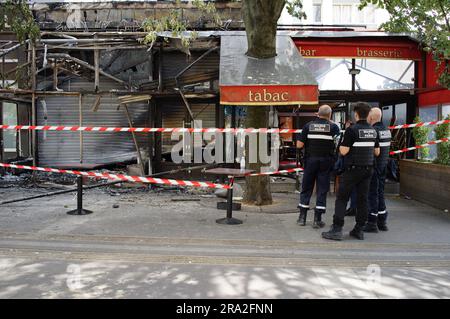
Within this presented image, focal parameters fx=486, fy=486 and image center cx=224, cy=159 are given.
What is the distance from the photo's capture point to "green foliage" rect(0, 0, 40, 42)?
850 centimetres

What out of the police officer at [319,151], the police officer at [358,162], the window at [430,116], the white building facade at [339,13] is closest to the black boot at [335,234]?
the police officer at [358,162]

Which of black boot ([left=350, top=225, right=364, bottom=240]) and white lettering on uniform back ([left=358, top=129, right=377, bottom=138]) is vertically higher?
white lettering on uniform back ([left=358, top=129, right=377, bottom=138])

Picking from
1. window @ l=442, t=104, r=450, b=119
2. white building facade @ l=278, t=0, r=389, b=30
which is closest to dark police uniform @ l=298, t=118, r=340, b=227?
window @ l=442, t=104, r=450, b=119

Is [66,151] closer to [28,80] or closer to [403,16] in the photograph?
[28,80]

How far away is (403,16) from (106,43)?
7.06 metres

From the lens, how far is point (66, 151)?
1418 cm

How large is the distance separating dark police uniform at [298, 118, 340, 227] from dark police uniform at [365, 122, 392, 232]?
68 cm

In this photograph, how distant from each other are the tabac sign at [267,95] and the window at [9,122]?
303 inches

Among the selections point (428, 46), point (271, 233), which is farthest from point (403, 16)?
point (271, 233)

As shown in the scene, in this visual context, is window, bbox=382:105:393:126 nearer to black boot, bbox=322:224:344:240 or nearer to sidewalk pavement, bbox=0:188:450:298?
sidewalk pavement, bbox=0:188:450:298

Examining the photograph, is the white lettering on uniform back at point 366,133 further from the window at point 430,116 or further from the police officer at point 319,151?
the window at point 430,116

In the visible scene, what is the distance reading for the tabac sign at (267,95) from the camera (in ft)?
32.2

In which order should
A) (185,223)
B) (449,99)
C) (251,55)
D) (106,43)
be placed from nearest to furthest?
(185,223) → (251,55) → (449,99) → (106,43)

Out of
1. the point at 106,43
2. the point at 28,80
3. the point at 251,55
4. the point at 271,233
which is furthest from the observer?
the point at 28,80
